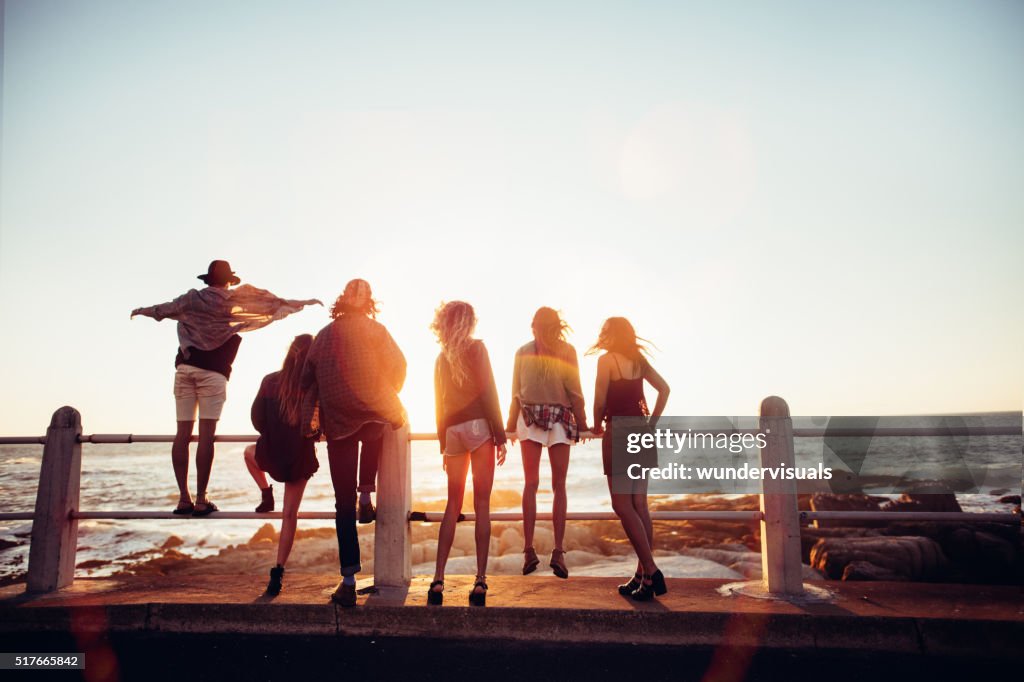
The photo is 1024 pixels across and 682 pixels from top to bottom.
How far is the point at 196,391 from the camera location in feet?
16.1

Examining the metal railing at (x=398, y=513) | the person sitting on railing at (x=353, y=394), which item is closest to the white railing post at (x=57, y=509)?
the metal railing at (x=398, y=513)

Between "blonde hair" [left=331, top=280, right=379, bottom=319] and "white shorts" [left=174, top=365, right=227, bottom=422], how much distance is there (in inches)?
47.1

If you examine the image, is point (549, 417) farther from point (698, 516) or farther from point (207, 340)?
point (207, 340)

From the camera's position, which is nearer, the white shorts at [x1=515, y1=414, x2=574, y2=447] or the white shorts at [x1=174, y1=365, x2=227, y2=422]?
the white shorts at [x1=515, y1=414, x2=574, y2=447]

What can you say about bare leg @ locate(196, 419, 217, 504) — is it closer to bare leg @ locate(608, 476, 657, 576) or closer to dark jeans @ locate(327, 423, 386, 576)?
dark jeans @ locate(327, 423, 386, 576)

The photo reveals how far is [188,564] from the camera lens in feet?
41.0

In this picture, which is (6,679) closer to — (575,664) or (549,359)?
(575,664)

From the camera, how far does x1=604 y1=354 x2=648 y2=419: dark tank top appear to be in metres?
4.35

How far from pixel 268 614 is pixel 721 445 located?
3560mm

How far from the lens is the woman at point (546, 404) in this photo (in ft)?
15.2

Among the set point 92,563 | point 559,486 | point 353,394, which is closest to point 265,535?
point 92,563

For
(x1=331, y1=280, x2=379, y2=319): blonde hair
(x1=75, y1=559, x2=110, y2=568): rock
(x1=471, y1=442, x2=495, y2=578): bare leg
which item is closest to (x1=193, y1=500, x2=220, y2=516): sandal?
(x1=331, y1=280, x2=379, y2=319): blonde hair

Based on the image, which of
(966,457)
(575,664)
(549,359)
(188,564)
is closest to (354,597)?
(575,664)

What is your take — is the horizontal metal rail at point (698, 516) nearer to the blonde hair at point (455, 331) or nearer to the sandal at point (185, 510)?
the sandal at point (185, 510)
